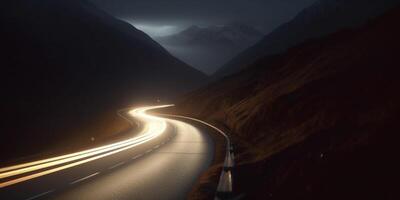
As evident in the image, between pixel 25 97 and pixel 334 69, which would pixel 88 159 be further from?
pixel 25 97

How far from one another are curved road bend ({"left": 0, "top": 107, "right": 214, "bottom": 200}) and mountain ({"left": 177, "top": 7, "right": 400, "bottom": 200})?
1734 millimetres

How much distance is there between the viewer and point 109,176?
12.6 meters

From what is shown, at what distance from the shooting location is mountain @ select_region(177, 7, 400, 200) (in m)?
8.15

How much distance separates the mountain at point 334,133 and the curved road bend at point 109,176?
5.69ft

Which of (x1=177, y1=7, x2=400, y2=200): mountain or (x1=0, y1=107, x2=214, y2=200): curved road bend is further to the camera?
(x1=0, y1=107, x2=214, y2=200): curved road bend

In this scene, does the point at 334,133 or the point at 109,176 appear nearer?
the point at 109,176

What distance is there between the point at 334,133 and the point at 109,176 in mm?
7670

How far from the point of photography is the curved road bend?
974 centimetres

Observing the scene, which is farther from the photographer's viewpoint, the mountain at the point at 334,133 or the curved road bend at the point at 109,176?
the curved road bend at the point at 109,176

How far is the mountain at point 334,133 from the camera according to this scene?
26.7 feet

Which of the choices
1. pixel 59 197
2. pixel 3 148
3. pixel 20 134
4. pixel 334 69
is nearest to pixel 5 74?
pixel 20 134

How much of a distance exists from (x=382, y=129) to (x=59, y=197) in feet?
26.1

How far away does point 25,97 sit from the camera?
A: 457ft

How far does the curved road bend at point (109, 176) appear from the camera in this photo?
9.74 metres
